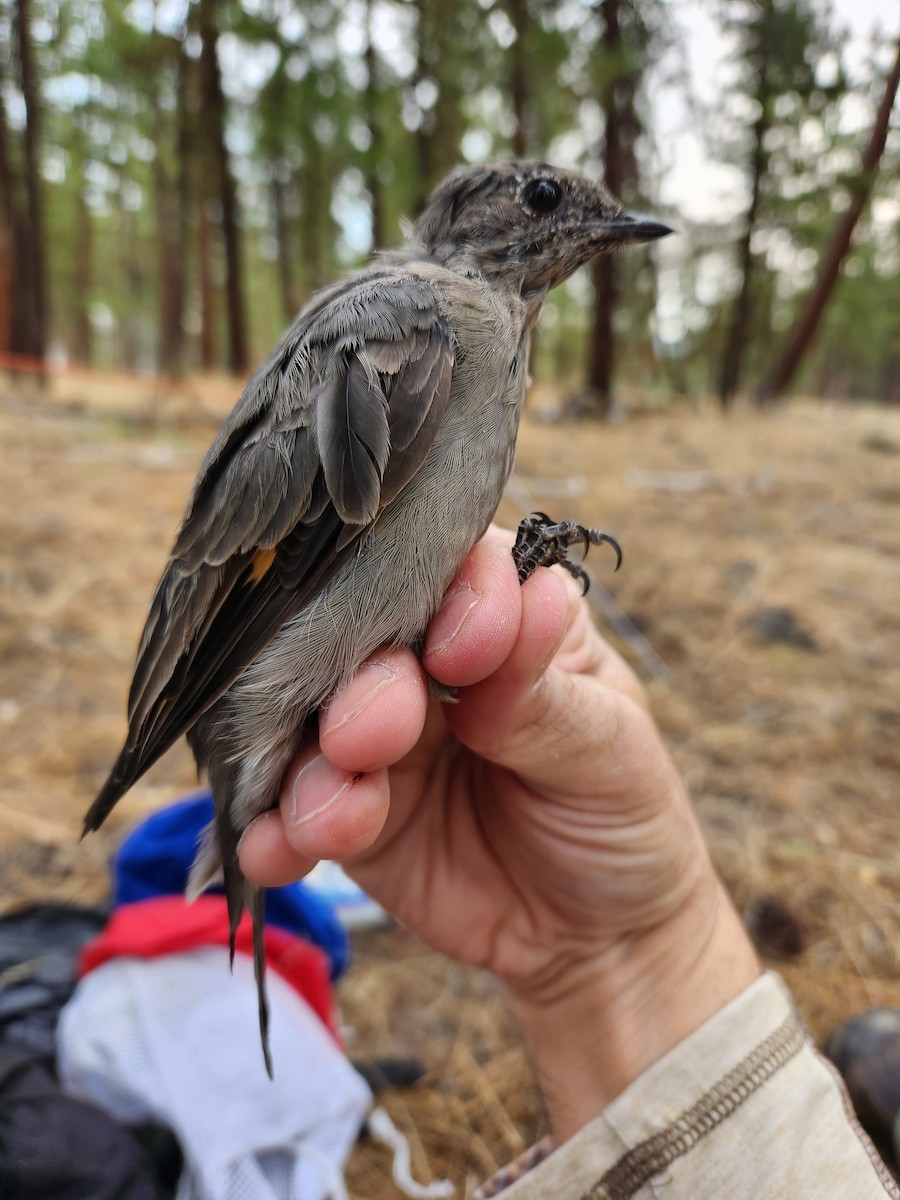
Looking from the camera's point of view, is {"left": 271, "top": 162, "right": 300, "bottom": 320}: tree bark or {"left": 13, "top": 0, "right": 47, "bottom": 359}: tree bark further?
{"left": 271, "top": 162, "right": 300, "bottom": 320}: tree bark

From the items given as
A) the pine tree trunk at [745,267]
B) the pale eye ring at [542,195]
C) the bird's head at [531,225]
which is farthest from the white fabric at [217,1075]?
the pine tree trunk at [745,267]

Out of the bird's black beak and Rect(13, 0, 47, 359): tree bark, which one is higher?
Rect(13, 0, 47, 359): tree bark

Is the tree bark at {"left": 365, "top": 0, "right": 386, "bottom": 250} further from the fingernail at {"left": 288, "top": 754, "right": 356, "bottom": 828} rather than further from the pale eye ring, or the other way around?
the fingernail at {"left": 288, "top": 754, "right": 356, "bottom": 828}

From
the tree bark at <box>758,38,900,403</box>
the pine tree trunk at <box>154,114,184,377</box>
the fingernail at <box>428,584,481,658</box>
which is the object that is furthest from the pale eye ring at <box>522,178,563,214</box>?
the pine tree trunk at <box>154,114,184,377</box>

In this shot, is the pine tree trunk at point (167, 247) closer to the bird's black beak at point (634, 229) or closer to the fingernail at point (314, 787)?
the bird's black beak at point (634, 229)

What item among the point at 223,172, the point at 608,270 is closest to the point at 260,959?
the point at 608,270

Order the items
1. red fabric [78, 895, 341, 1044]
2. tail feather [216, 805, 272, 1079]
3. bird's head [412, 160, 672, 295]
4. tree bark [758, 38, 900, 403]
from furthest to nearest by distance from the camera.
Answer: tree bark [758, 38, 900, 403] < red fabric [78, 895, 341, 1044] < bird's head [412, 160, 672, 295] < tail feather [216, 805, 272, 1079]

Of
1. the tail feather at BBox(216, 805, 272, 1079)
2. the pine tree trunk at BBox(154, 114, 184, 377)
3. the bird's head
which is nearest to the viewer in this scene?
the tail feather at BBox(216, 805, 272, 1079)

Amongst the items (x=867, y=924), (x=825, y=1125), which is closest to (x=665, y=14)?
(x=867, y=924)

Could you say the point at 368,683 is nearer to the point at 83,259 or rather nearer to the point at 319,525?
the point at 319,525
